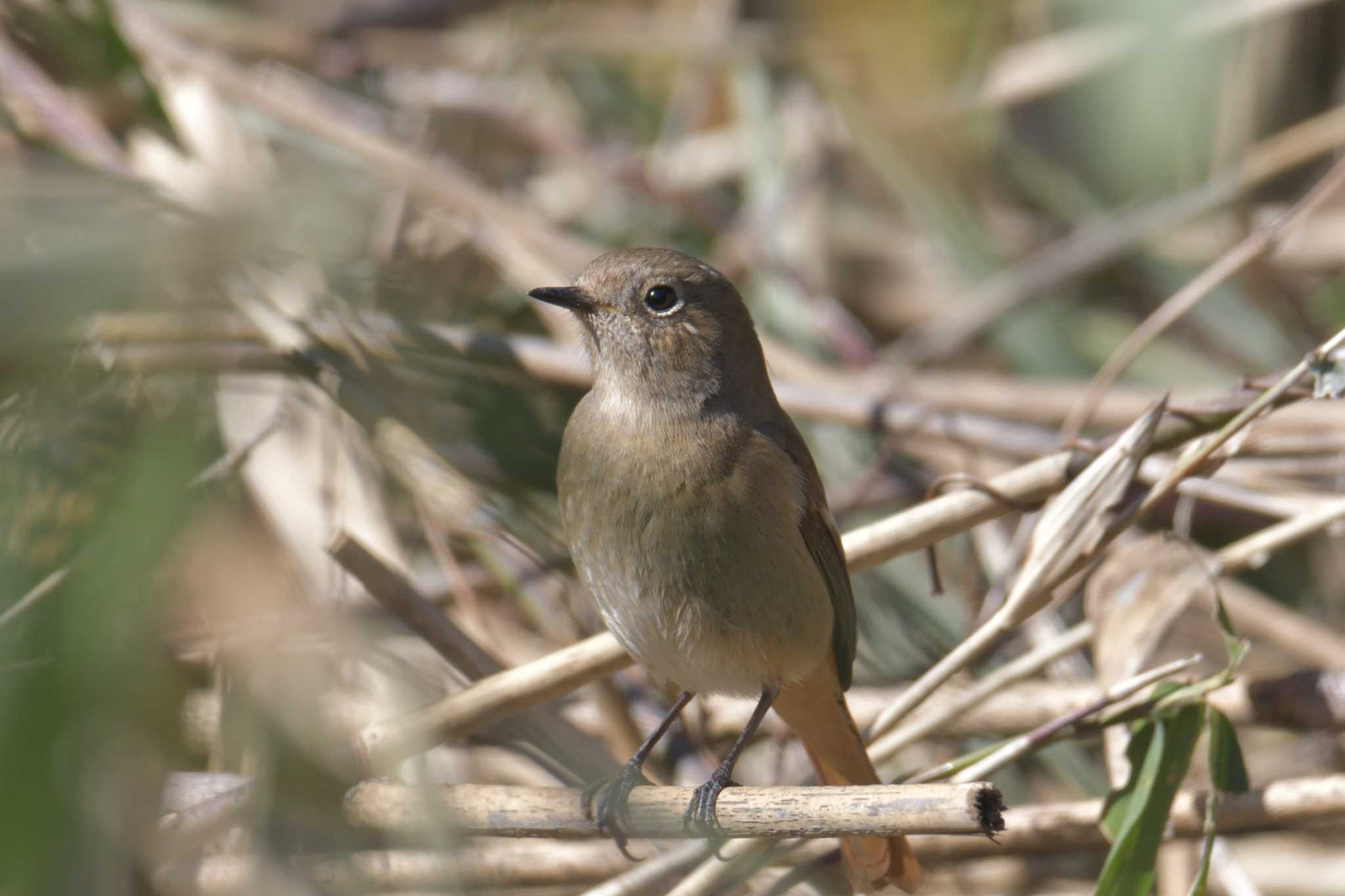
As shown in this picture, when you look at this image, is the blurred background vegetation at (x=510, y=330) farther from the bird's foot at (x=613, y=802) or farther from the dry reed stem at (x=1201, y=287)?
the dry reed stem at (x=1201, y=287)

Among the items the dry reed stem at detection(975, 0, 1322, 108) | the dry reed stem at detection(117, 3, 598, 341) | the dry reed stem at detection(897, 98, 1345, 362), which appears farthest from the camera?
the dry reed stem at detection(897, 98, 1345, 362)

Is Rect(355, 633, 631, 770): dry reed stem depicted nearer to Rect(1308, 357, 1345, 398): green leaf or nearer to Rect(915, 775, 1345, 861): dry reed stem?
Rect(915, 775, 1345, 861): dry reed stem

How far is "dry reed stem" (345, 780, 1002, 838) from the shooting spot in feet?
5.85

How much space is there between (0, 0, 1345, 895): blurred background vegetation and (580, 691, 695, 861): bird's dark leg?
0.07 meters

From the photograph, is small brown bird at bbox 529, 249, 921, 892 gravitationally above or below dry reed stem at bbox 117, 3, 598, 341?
below

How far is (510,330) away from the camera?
4344 mm

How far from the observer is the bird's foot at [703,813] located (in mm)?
2283

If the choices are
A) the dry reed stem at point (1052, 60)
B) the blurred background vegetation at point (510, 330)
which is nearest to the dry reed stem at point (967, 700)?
the blurred background vegetation at point (510, 330)

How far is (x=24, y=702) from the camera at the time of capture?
120 cm

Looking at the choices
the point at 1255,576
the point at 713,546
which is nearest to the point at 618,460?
the point at 713,546

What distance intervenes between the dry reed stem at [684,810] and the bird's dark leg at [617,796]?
27 millimetres

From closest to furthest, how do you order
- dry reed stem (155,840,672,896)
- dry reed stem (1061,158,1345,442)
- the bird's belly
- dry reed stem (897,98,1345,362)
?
dry reed stem (155,840,672,896), the bird's belly, dry reed stem (1061,158,1345,442), dry reed stem (897,98,1345,362)

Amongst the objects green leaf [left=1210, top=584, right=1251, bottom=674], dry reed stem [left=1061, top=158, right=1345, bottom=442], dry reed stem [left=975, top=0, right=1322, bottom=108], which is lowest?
green leaf [left=1210, top=584, right=1251, bottom=674]

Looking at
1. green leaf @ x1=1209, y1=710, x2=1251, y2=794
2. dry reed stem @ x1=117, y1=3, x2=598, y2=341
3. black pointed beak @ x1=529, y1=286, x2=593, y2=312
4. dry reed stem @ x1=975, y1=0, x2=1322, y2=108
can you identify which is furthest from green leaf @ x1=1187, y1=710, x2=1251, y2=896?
dry reed stem @ x1=975, y1=0, x2=1322, y2=108
